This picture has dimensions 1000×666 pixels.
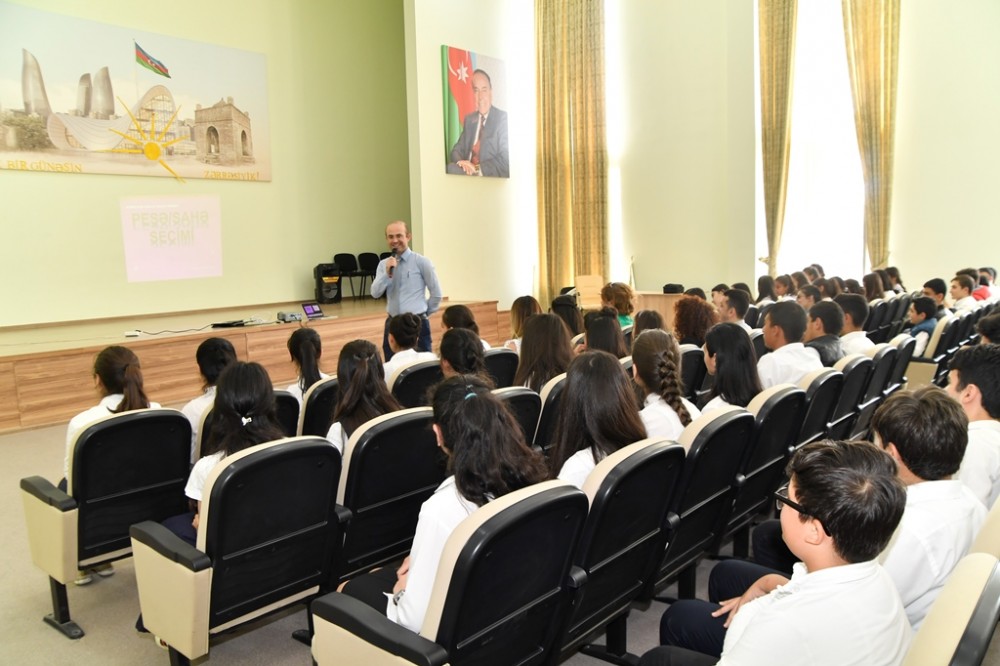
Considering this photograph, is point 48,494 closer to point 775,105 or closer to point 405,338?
point 405,338

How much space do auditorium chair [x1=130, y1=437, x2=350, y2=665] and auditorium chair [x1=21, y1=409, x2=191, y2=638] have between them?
1.50ft

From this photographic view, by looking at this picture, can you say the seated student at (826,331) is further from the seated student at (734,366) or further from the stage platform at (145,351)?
the stage platform at (145,351)

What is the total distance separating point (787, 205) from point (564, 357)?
7674 millimetres

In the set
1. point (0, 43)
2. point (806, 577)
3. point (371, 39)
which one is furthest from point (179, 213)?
point (806, 577)

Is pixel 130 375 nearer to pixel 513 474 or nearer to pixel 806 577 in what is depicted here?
pixel 513 474

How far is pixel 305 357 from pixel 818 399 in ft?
8.21

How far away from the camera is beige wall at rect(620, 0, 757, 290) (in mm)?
9992

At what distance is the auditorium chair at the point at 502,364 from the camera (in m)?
4.13

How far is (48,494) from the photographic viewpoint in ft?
8.43

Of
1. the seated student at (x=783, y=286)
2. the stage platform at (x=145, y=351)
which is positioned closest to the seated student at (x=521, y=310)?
the stage platform at (x=145, y=351)

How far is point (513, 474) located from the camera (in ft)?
5.84

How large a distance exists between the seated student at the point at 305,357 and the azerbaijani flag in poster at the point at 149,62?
667 centimetres

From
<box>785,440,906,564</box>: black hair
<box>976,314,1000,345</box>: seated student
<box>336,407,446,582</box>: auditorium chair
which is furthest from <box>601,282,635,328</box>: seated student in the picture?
<box>785,440,906,564</box>: black hair

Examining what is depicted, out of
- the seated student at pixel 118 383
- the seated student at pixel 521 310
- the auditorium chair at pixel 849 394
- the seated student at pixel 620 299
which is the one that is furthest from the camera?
the seated student at pixel 620 299
